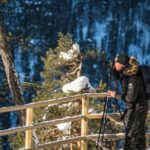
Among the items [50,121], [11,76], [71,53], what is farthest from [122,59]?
[71,53]

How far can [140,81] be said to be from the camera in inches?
314

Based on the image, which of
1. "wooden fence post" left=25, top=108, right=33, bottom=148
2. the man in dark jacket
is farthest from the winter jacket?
"wooden fence post" left=25, top=108, right=33, bottom=148

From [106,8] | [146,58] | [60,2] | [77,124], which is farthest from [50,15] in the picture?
[77,124]

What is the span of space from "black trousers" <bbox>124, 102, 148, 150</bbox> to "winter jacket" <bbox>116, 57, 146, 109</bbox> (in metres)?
0.14

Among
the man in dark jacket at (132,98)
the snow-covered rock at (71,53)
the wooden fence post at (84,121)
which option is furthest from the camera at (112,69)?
the snow-covered rock at (71,53)

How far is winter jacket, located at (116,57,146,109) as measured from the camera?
791 centimetres

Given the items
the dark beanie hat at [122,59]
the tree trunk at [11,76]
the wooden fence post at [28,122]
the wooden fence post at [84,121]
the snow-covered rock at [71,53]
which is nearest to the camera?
the dark beanie hat at [122,59]

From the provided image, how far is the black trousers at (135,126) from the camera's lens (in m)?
8.11

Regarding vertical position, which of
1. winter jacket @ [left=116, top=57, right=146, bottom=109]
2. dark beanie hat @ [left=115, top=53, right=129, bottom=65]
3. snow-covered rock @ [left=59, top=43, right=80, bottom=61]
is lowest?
snow-covered rock @ [left=59, top=43, right=80, bottom=61]

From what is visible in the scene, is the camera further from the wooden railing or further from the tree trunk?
the tree trunk

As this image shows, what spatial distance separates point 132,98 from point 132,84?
18 centimetres

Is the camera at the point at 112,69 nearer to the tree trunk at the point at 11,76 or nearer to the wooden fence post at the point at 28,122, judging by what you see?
the wooden fence post at the point at 28,122

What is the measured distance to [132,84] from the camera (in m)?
7.91

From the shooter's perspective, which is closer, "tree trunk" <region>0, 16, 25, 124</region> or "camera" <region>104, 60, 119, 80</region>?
"camera" <region>104, 60, 119, 80</region>
